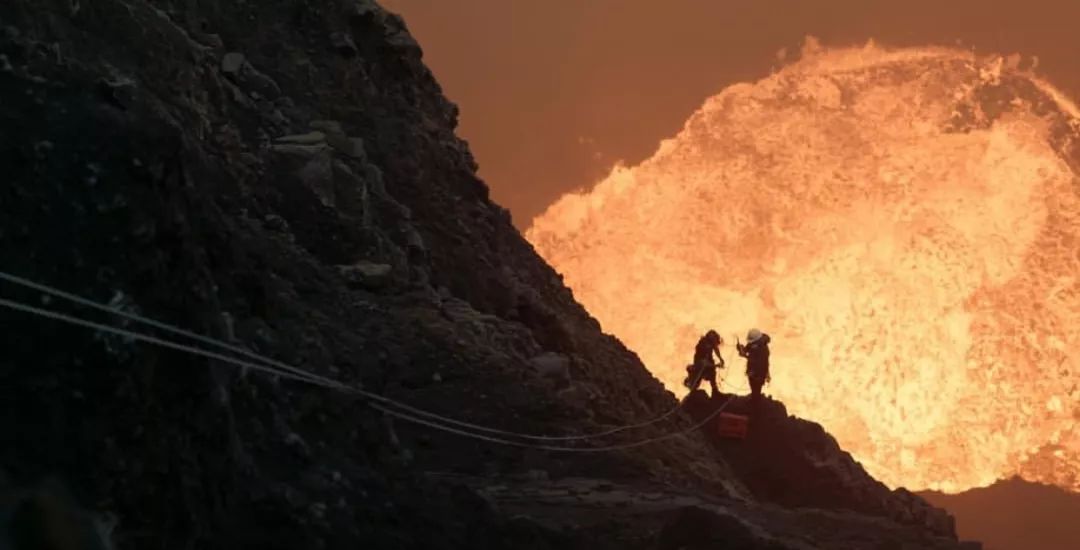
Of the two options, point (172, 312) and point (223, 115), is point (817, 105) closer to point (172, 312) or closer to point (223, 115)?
point (223, 115)

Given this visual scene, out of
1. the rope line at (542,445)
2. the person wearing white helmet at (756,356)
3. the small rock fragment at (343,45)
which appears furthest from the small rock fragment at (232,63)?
the person wearing white helmet at (756,356)

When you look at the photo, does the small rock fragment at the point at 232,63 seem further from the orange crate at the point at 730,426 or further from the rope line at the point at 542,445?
the orange crate at the point at 730,426

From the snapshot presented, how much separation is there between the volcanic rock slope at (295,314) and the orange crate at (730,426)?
2.36ft

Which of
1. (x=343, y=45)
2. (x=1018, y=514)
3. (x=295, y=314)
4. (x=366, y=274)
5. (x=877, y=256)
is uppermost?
(x=877, y=256)

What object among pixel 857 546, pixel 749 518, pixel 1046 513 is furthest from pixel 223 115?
pixel 1046 513

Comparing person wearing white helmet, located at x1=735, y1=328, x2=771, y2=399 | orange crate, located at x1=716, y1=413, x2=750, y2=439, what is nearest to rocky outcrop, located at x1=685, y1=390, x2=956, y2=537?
orange crate, located at x1=716, y1=413, x2=750, y2=439

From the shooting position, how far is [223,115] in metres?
15.0

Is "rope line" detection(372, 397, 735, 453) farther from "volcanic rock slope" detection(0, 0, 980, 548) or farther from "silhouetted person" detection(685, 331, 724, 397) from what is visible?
"silhouetted person" detection(685, 331, 724, 397)

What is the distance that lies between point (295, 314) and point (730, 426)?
376 inches

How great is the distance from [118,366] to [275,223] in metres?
7.68

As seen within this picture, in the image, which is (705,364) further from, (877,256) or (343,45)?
(877,256)

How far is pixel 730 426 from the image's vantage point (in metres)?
19.8

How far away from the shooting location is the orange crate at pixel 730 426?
19.8 meters

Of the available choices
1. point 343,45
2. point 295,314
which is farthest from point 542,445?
point 343,45
